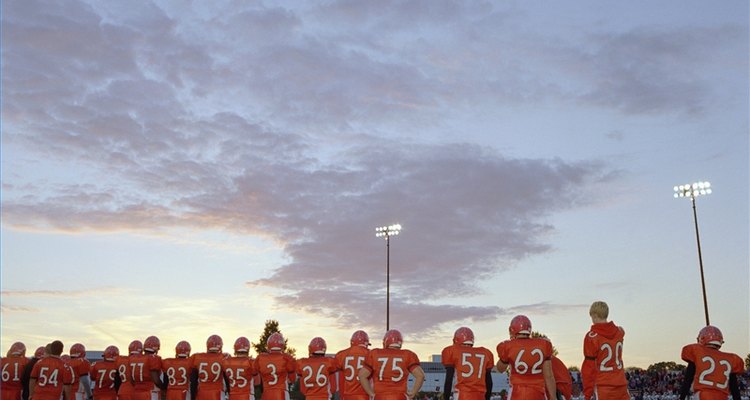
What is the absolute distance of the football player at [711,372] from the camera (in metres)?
15.5

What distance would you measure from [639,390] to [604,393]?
41817mm

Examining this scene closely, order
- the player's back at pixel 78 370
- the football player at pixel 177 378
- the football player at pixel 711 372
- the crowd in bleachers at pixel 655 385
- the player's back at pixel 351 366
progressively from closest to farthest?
the football player at pixel 711 372 → the player's back at pixel 351 366 → the football player at pixel 177 378 → the player's back at pixel 78 370 → the crowd in bleachers at pixel 655 385

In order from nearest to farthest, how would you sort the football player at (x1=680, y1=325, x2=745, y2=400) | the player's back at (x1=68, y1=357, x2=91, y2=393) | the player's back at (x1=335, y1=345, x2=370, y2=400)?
the football player at (x1=680, y1=325, x2=745, y2=400) < the player's back at (x1=335, y1=345, x2=370, y2=400) < the player's back at (x1=68, y1=357, x2=91, y2=393)

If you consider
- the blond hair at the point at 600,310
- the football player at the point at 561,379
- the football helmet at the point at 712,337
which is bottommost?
A: the football player at the point at 561,379

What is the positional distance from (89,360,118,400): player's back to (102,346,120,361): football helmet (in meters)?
0.27

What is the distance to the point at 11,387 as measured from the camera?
19.4m

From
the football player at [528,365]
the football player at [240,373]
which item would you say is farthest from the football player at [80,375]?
the football player at [528,365]

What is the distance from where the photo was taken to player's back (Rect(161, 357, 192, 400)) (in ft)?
66.5

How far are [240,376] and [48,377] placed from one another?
472 cm

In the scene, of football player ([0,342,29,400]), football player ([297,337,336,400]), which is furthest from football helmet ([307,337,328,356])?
football player ([0,342,29,400])

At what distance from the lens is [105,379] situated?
70.4 ft

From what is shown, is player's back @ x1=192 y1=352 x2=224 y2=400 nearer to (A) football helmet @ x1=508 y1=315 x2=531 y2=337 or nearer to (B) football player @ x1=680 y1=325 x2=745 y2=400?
(A) football helmet @ x1=508 y1=315 x2=531 y2=337

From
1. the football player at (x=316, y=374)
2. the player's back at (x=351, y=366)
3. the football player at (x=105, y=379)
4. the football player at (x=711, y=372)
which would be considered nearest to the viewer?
the football player at (x=711, y=372)

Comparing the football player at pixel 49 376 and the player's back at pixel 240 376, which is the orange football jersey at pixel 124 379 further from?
the player's back at pixel 240 376
